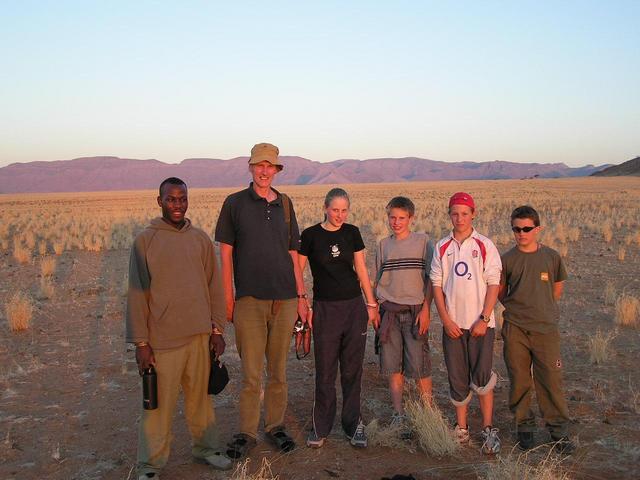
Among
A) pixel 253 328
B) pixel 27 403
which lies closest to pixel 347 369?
pixel 253 328

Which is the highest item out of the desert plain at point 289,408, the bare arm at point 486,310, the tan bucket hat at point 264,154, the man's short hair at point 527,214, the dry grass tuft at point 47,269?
the tan bucket hat at point 264,154

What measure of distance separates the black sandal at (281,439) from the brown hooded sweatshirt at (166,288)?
1.08 meters

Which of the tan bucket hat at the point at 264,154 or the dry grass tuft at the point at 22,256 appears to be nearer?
the tan bucket hat at the point at 264,154

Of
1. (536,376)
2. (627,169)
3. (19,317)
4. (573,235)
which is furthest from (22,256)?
(627,169)

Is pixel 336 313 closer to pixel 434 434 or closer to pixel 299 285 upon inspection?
pixel 299 285

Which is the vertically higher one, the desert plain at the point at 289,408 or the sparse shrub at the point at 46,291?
the sparse shrub at the point at 46,291

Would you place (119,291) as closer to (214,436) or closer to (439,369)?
(439,369)

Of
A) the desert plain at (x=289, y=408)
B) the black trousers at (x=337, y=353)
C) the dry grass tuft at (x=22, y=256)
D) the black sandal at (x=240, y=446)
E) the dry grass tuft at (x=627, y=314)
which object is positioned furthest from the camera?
the dry grass tuft at (x=22, y=256)

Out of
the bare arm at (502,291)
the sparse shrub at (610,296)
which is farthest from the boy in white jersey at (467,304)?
the sparse shrub at (610,296)

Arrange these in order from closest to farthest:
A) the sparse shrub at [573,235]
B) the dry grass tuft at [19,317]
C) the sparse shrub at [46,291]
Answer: the dry grass tuft at [19,317] → the sparse shrub at [46,291] → the sparse shrub at [573,235]

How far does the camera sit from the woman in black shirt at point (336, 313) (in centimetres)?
429

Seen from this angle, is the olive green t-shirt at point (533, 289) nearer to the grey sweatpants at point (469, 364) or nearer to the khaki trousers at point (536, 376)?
the khaki trousers at point (536, 376)

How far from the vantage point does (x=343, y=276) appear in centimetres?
433

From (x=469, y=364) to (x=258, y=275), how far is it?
5.65 feet
